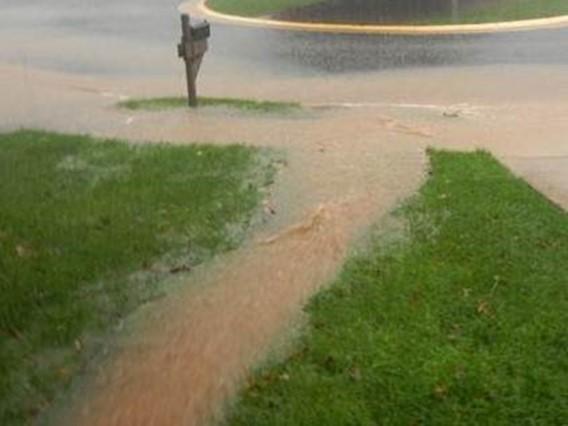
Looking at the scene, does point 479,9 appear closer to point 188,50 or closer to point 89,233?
point 188,50

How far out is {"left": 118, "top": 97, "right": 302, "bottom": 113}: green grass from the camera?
1084cm

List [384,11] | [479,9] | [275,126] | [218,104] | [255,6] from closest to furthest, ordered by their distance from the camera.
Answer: [275,126]
[218,104]
[479,9]
[384,11]
[255,6]

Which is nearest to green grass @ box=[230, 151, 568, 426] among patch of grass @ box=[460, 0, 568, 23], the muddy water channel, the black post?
the black post

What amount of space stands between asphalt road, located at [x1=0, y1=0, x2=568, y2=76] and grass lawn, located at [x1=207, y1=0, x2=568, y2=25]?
4.26ft

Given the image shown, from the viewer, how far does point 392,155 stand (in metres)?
8.58

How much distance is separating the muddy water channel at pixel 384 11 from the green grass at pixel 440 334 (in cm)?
1130

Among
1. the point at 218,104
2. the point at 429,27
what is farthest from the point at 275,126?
the point at 429,27

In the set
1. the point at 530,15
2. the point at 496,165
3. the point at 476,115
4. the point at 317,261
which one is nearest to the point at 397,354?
the point at 317,261

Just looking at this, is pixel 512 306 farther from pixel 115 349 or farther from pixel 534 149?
pixel 534 149

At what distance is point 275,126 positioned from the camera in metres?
9.99

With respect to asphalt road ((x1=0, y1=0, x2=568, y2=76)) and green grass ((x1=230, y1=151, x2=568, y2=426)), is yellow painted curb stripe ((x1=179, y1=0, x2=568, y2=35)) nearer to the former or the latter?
asphalt road ((x1=0, y1=0, x2=568, y2=76))

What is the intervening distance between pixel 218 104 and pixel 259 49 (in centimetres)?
448

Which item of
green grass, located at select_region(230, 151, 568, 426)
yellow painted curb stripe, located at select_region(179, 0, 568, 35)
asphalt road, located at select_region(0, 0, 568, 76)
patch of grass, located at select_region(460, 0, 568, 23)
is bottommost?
green grass, located at select_region(230, 151, 568, 426)

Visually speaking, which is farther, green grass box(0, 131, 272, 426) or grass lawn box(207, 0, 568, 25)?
grass lawn box(207, 0, 568, 25)
